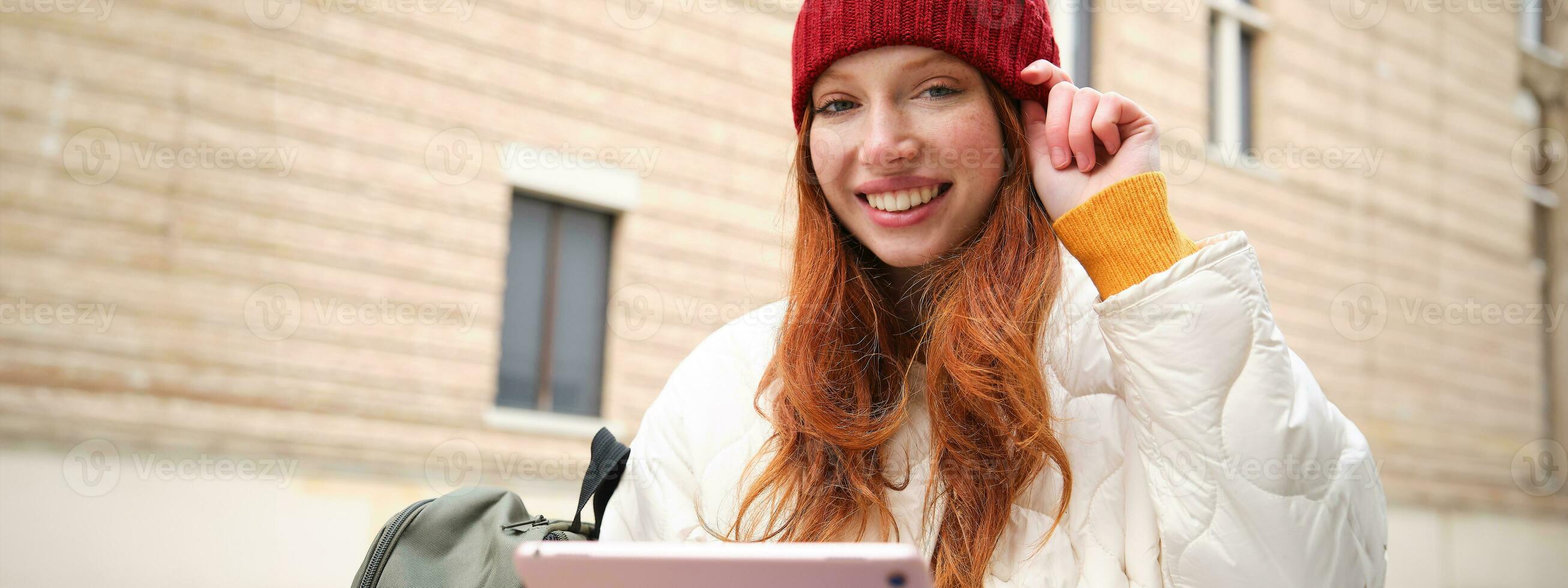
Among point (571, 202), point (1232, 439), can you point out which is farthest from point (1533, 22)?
point (1232, 439)

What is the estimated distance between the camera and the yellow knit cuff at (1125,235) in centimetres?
160

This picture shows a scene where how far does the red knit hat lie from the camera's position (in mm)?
1855

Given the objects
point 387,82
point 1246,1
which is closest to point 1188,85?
point 1246,1

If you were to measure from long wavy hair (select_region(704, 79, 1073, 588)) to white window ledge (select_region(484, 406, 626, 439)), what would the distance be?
5169 mm

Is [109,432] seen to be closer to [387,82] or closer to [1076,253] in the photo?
[387,82]

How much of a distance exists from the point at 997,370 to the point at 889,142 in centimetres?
38
